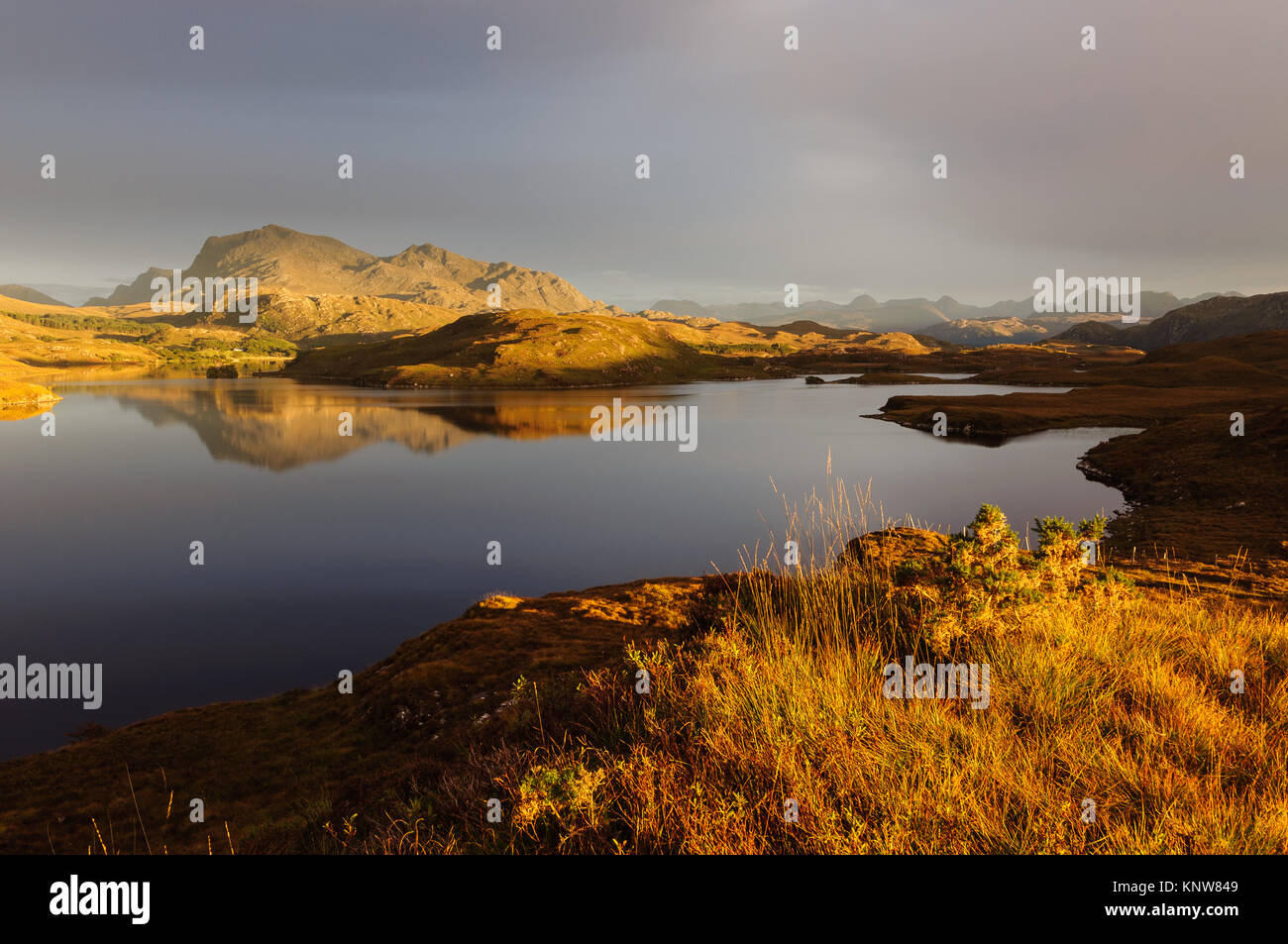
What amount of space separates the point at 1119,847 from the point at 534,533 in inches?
1259

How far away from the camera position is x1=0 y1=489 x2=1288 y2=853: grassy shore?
4469mm

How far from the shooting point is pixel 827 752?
5.14 metres

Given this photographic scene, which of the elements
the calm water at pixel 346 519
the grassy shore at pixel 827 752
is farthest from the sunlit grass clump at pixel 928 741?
the calm water at pixel 346 519

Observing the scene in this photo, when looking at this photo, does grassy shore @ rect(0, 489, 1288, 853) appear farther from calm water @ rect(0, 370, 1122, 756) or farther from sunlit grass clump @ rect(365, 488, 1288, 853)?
calm water @ rect(0, 370, 1122, 756)

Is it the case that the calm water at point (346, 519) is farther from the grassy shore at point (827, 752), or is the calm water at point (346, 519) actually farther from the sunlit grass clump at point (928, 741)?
the sunlit grass clump at point (928, 741)

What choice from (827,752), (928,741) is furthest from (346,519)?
(928,741)

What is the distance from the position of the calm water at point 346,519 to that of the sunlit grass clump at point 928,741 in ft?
26.9

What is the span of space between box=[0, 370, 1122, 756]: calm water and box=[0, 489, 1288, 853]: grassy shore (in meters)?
6.94

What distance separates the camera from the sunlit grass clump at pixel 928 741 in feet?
14.3

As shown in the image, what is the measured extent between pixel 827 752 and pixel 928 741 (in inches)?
36.8

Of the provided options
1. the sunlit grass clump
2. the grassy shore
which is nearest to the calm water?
the grassy shore

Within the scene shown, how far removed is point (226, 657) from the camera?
65.5 feet
